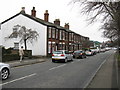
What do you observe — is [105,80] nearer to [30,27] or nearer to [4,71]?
[4,71]

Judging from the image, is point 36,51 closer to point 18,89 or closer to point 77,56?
point 77,56

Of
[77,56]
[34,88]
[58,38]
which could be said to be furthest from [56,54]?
[58,38]

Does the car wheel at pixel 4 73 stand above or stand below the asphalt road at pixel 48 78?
above

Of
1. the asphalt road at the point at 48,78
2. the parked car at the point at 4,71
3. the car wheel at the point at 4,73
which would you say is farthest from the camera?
the car wheel at the point at 4,73

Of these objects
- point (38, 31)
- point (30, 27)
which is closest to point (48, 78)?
point (38, 31)

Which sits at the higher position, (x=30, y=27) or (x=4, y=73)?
(x=30, y=27)

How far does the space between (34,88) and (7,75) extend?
9.52 ft

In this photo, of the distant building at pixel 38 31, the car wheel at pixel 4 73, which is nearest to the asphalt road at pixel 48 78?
the car wheel at pixel 4 73

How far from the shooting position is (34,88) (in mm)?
6887

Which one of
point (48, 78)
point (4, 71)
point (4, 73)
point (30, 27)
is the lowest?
Answer: point (48, 78)

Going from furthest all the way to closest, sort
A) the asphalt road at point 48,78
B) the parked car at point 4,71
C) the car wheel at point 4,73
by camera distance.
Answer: the car wheel at point 4,73 → the parked car at point 4,71 → the asphalt road at point 48,78

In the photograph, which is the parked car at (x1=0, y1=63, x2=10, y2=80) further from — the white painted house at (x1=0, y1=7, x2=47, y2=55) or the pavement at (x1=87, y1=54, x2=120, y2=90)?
the white painted house at (x1=0, y1=7, x2=47, y2=55)

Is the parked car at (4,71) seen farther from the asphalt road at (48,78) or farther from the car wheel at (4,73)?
the asphalt road at (48,78)

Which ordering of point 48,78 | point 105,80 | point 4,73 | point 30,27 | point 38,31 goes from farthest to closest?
point 30,27, point 38,31, point 48,78, point 4,73, point 105,80
